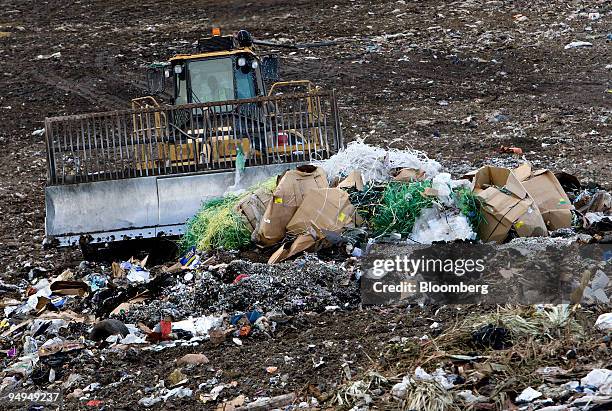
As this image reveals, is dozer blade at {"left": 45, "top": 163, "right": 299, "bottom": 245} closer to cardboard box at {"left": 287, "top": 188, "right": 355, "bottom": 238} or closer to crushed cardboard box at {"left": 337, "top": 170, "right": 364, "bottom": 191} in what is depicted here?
crushed cardboard box at {"left": 337, "top": 170, "right": 364, "bottom": 191}

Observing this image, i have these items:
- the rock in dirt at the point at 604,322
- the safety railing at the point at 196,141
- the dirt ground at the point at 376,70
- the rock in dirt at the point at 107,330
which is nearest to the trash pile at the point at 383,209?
the safety railing at the point at 196,141

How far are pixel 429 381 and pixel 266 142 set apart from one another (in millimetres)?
4982

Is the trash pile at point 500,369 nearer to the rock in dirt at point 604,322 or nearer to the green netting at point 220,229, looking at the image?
the rock in dirt at point 604,322

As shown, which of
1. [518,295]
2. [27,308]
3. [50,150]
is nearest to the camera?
[518,295]

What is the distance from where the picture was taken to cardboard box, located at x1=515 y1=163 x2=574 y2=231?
28.7 ft

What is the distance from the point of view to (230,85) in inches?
438

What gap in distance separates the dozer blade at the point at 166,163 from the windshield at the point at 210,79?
83 centimetres

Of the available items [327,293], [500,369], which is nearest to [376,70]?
[327,293]

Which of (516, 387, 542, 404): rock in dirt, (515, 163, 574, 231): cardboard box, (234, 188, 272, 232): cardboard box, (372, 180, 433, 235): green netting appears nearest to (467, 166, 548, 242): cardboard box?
(515, 163, 574, 231): cardboard box

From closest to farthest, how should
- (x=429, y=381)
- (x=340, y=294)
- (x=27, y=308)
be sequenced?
(x=429, y=381), (x=340, y=294), (x=27, y=308)

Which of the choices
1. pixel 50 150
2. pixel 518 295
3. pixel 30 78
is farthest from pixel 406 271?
pixel 30 78

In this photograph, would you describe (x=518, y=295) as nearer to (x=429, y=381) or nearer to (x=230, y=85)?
(x=429, y=381)

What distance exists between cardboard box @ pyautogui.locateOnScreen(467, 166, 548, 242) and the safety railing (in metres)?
2.12

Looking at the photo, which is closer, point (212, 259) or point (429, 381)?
point (429, 381)
